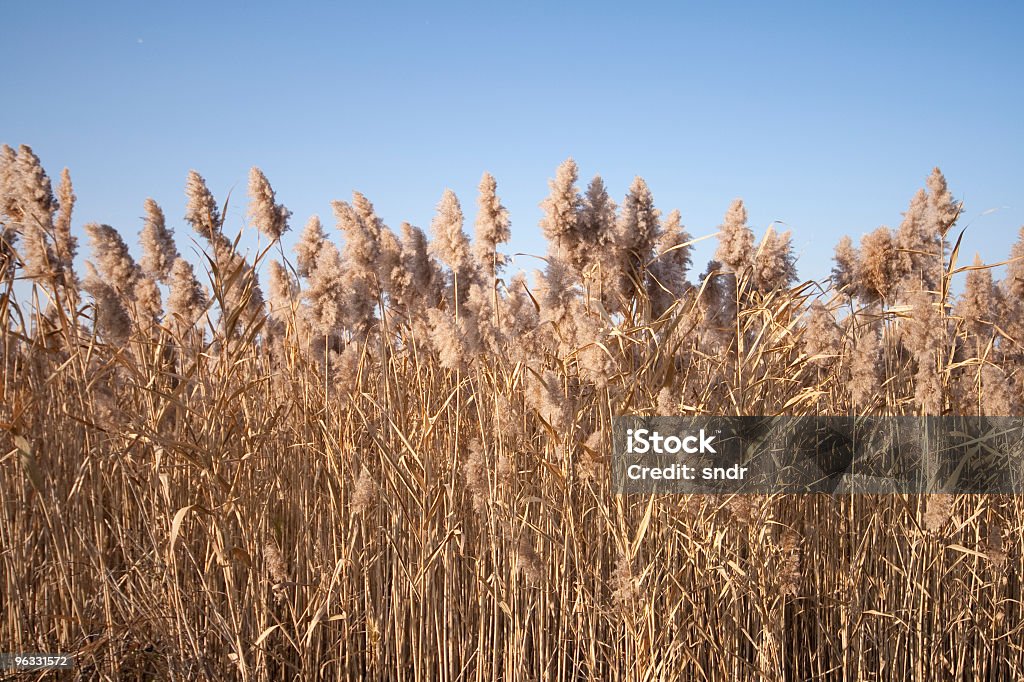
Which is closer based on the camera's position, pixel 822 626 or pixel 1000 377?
pixel 1000 377

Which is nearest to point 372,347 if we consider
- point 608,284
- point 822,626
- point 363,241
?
point 363,241

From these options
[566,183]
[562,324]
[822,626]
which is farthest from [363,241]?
[822,626]

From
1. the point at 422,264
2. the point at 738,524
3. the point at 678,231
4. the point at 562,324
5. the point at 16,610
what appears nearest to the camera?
the point at 738,524

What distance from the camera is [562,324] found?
75.9 inches

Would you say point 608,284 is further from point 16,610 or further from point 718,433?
point 16,610

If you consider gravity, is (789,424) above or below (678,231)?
below

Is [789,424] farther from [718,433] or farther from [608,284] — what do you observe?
[608,284]

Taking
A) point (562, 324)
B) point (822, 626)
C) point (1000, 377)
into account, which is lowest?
point (822, 626)

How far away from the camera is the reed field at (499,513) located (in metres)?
1.80

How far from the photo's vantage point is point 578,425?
1.99 m

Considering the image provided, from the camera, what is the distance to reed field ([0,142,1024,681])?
1797 millimetres

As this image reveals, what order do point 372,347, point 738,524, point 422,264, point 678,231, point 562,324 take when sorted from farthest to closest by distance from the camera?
point 678,231, point 372,347, point 422,264, point 562,324, point 738,524

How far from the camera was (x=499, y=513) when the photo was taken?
75.7 inches

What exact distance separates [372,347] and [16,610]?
1370mm
